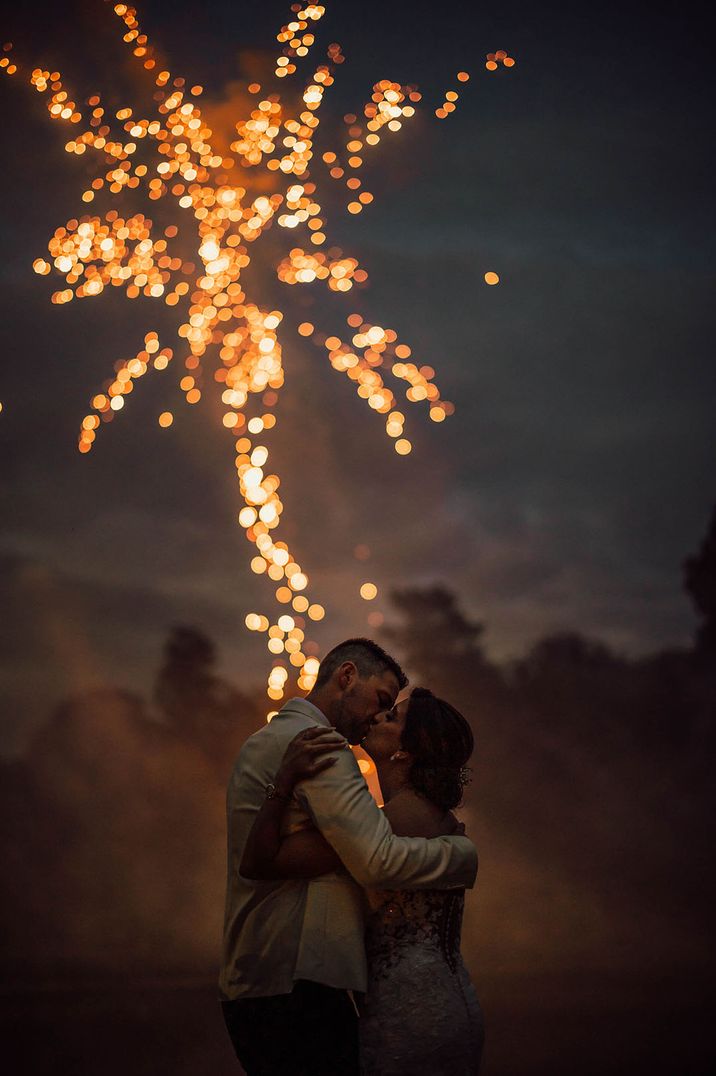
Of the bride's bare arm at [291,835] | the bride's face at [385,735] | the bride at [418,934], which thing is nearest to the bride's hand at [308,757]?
the bride's bare arm at [291,835]

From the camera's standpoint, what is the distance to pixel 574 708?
44.8ft

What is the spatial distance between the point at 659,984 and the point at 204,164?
13023 millimetres

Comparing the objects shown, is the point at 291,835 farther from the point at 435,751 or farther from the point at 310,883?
the point at 435,751

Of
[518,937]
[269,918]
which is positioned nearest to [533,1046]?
[518,937]

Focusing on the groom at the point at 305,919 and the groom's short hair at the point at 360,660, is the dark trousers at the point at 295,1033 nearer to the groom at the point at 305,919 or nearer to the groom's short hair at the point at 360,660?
the groom at the point at 305,919

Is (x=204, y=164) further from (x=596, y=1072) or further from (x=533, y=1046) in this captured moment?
(x=533, y=1046)

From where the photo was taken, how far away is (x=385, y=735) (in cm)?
281

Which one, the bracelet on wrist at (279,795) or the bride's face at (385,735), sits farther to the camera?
the bride's face at (385,735)

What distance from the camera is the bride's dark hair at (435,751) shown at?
110 inches

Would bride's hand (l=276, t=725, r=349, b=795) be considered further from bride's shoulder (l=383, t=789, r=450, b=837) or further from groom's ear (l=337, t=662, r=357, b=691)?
bride's shoulder (l=383, t=789, r=450, b=837)

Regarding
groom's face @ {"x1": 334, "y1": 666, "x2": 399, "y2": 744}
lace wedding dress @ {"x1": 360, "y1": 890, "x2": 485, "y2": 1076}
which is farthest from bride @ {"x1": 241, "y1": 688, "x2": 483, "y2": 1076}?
groom's face @ {"x1": 334, "y1": 666, "x2": 399, "y2": 744}

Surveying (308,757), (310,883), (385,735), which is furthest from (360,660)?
(310,883)

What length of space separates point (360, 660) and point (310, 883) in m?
0.55

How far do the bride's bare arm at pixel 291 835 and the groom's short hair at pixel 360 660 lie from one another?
11.7 inches
